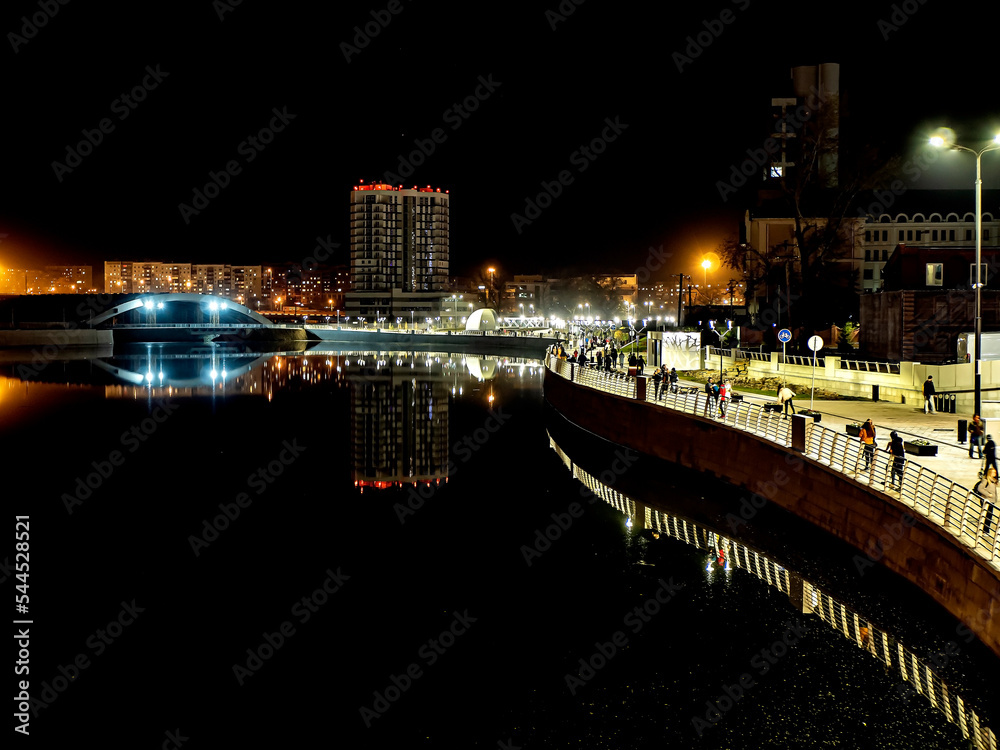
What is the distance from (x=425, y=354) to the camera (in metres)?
113

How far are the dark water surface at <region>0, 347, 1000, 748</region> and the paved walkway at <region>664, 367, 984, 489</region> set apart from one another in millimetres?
2893

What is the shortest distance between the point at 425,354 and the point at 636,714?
99.8m

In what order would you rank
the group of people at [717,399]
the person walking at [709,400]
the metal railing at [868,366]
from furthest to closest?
the metal railing at [868,366] < the person walking at [709,400] < the group of people at [717,399]

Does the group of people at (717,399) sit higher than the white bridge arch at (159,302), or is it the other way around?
the white bridge arch at (159,302)

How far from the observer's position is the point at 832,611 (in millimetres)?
18031

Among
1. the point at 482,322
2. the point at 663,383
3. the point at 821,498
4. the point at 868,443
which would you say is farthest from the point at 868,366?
the point at 482,322

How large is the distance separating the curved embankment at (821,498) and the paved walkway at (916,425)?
2.03 meters

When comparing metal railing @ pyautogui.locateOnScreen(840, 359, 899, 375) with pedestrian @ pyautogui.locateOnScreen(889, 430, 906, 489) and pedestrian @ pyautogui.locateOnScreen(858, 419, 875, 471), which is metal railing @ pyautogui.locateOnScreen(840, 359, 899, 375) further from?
pedestrian @ pyautogui.locateOnScreen(889, 430, 906, 489)

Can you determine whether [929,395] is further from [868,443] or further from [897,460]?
[897,460]

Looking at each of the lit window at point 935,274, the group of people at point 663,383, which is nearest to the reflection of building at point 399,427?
the group of people at point 663,383

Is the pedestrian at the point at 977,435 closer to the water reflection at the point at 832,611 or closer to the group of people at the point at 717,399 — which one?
the water reflection at the point at 832,611

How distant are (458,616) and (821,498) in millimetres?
8919

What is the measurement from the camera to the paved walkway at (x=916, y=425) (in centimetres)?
2000

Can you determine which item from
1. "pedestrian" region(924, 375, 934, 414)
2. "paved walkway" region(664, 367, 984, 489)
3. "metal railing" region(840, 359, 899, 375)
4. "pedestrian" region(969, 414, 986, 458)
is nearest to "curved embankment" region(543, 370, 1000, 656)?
"paved walkway" region(664, 367, 984, 489)
